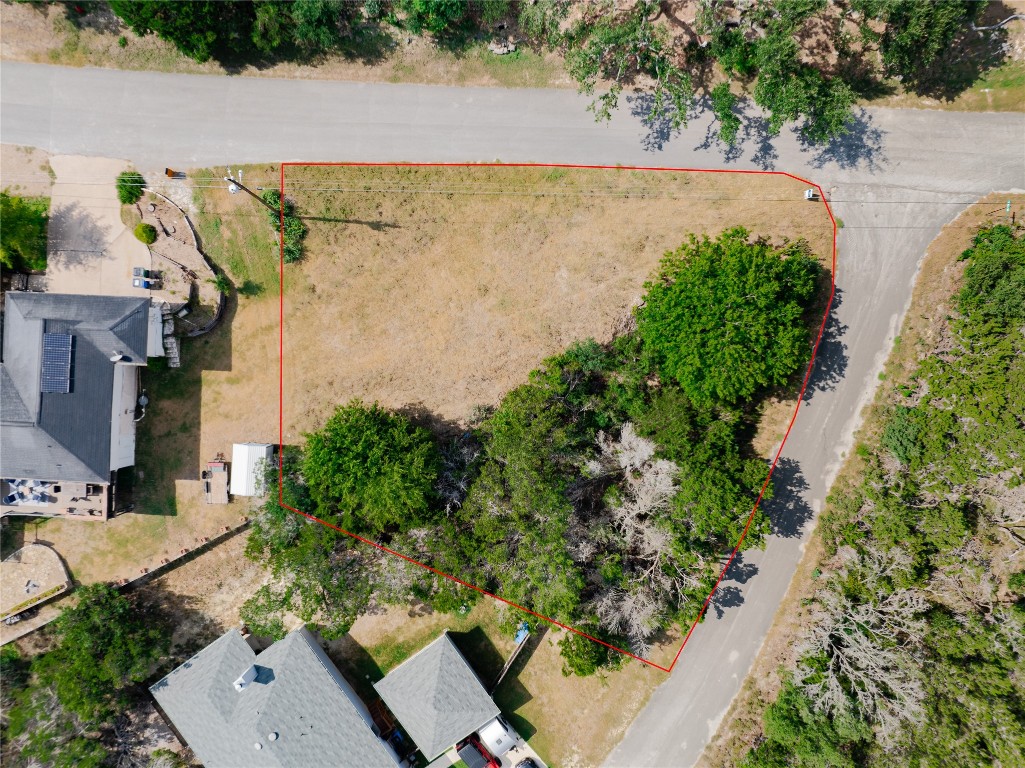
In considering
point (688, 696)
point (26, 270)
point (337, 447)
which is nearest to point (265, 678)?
point (337, 447)

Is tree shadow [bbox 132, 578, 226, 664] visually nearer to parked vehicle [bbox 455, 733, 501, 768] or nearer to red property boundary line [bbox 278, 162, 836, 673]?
red property boundary line [bbox 278, 162, 836, 673]

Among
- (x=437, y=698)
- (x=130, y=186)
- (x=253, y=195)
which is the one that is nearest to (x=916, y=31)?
(x=253, y=195)

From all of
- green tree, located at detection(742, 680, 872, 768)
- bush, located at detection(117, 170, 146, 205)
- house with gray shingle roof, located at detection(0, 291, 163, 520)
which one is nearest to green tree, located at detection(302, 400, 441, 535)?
house with gray shingle roof, located at detection(0, 291, 163, 520)

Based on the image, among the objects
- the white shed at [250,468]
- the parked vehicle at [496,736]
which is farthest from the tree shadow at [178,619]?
the parked vehicle at [496,736]

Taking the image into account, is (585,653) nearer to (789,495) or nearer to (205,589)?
(789,495)

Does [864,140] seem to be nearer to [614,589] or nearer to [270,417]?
[614,589]

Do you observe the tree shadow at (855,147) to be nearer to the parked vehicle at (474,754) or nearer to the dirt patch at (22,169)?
the parked vehicle at (474,754)
